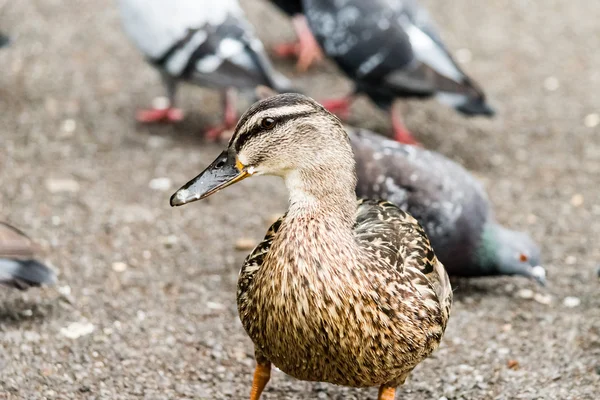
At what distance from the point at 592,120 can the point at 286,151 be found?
4.61 metres

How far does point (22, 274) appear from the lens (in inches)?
160

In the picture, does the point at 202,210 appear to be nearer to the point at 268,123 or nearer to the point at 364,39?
the point at 364,39

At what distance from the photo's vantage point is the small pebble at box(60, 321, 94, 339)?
408cm

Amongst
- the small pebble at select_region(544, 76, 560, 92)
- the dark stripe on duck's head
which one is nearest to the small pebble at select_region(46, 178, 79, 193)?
the dark stripe on duck's head

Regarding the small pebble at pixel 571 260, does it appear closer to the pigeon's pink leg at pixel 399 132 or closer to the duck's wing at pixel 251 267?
the pigeon's pink leg at pixel 399 132

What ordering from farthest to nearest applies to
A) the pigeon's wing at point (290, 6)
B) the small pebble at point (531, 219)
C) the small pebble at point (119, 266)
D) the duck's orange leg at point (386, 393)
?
the pigeon's wing at point (290, 6) < the small pebble at point (531, 219) < the small pebble at point (119, 266) < the duck's orange leg at point (386, 393)

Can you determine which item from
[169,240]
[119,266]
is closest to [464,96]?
[169,240]

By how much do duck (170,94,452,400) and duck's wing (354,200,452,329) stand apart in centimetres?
1

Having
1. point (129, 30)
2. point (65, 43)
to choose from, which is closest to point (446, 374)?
point (129, 30)

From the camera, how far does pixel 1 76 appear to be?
282 inches

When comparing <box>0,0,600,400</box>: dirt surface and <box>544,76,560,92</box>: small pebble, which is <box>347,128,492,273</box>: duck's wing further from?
<box>544,76,560,92</box>: small pebble

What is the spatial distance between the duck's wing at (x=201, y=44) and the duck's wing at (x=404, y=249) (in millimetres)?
2726

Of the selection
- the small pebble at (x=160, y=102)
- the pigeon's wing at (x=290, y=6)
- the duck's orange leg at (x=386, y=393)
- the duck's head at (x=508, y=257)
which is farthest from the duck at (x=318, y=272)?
the pigeon's wing at (x=290, y=6)

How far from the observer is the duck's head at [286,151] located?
2924mm
